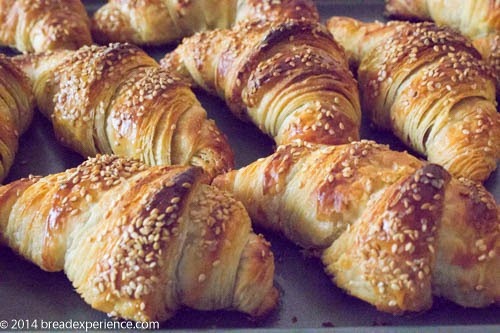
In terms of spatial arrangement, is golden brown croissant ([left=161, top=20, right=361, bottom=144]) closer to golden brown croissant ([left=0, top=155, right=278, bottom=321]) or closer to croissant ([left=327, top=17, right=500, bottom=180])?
croissant ([left=327, top=17, right=500, bottom=180])

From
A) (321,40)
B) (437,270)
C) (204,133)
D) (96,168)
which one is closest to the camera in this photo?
(437,270)

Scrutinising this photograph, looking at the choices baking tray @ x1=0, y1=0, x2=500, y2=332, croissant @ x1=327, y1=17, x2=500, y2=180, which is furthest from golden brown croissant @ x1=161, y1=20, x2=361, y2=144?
baking tray @ x1=0, y1=0, x2=500, y2=332

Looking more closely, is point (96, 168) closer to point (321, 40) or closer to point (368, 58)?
point (321, 40)

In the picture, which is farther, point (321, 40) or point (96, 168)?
point (321, 40)

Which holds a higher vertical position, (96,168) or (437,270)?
(96,168)

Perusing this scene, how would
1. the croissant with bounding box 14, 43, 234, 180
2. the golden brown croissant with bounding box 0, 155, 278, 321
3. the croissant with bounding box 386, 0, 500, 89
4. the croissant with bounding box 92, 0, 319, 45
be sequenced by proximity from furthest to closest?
the croissant with bounding box 92, 0, 319, 45 → the croissant with bounding box 386, 0, 500, 89 → the croissant with bounding box 14, 43, 234, 180 → the golden brown croissant with bounding box 0, 155, 278, 321

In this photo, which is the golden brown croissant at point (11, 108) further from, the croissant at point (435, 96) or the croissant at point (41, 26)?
the croissant at point (435, 96)

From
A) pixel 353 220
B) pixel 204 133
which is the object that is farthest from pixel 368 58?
pixel 353 220

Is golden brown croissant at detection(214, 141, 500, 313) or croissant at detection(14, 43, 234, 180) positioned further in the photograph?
croissant at detection(14, 43, 234, 180)
